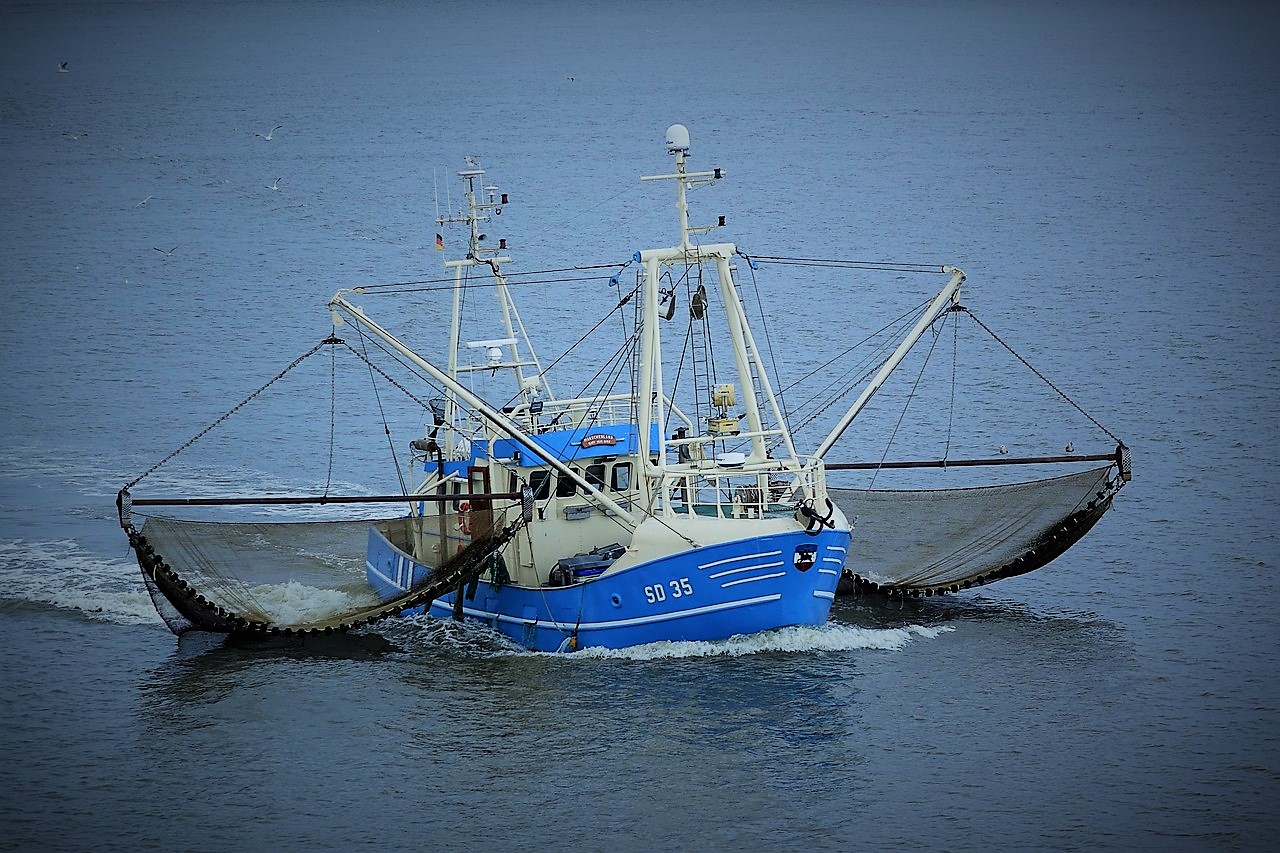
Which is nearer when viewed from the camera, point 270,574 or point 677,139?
point 677,139

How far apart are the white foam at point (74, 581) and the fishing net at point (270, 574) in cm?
255

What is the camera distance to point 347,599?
35.5 meters

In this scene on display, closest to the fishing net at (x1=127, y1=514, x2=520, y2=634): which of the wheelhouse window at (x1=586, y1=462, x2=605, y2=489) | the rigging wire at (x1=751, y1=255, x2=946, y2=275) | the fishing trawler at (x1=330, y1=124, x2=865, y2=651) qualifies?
the fishing trawler at (x1=330, y1=124, x2=865, y2=651)

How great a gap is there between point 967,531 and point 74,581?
66.7ft

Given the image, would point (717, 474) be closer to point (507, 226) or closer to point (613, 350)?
point (613, 350)

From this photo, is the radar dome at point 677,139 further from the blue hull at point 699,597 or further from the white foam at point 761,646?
the white foam at point 761,646

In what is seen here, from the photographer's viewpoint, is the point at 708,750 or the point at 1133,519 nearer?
the point at 708,750

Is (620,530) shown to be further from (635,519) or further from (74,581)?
(74,581)

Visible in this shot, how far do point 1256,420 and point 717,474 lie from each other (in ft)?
98.6

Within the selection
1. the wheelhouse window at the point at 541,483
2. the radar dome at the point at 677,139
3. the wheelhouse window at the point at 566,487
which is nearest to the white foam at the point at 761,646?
the wheelhouse window at the point at 566,487

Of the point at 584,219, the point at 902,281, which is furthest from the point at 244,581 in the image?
the point at 584,219

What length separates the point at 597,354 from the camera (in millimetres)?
65250

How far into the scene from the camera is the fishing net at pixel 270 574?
30.9 metres

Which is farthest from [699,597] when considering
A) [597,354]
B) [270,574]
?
[597,354]
